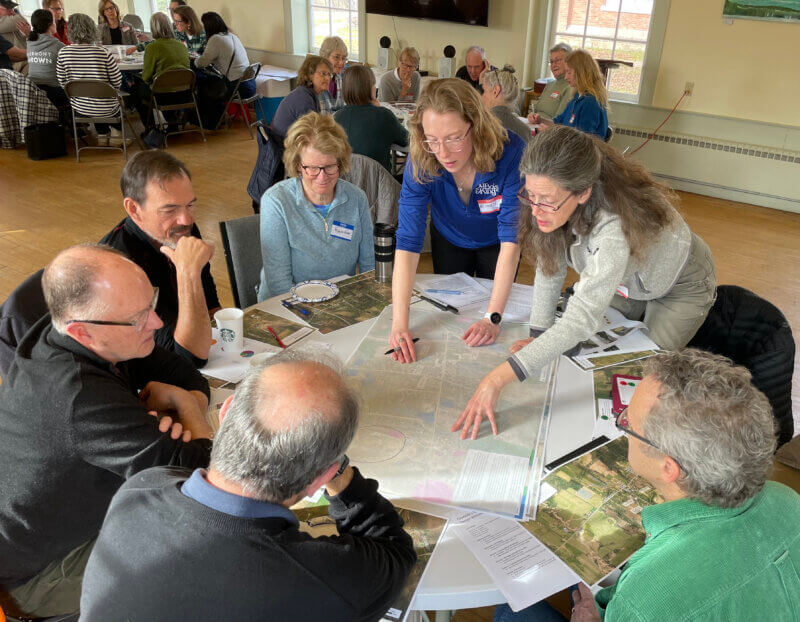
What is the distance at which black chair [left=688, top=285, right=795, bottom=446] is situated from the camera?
1979 millimetres

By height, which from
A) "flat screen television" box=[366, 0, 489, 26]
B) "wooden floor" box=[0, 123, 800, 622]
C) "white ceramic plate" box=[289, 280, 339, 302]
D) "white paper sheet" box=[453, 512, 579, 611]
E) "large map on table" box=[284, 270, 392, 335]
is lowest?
"wooden floor" box=[0, 123, 800, 622]

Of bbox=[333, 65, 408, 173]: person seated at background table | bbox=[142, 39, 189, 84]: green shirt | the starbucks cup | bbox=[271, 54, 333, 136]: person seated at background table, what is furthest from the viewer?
bbox=[142, 39, 189, 84]: green shirt

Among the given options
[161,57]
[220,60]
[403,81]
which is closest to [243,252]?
[403,81]

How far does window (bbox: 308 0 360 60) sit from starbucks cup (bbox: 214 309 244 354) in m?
7.19

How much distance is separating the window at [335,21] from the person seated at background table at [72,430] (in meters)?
7.65

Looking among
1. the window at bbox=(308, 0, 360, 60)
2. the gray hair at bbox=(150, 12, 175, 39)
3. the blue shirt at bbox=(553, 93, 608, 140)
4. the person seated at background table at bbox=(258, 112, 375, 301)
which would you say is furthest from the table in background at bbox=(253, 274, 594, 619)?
the window at bbox=(308, 0, 360, 60)

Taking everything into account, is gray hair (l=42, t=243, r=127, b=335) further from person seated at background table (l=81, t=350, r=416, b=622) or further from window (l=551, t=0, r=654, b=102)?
window (l=551, t=0, r=654, b=102)

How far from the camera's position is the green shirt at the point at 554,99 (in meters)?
5.81

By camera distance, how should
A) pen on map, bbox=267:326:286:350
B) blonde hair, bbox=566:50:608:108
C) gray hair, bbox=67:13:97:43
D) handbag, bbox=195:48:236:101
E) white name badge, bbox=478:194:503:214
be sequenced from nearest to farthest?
pen on map, bbox=267:326:286:350, white name badge, bbox=478:194:503:214, blonde hair, bbox=566:50:608:108, gray hair, bbox=67:13:97:43, handbag, bbox=195:48:236:101

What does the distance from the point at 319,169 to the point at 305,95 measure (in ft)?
8.60

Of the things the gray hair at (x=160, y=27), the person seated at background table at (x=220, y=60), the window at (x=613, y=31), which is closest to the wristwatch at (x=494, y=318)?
the window at (x=613, y=31)

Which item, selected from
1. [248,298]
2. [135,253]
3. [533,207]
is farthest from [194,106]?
[533,207]

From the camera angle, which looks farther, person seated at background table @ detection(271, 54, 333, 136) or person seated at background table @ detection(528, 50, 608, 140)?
person seated at background table @ detection(528, 50, 608, 140)

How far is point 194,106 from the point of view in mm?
7598
